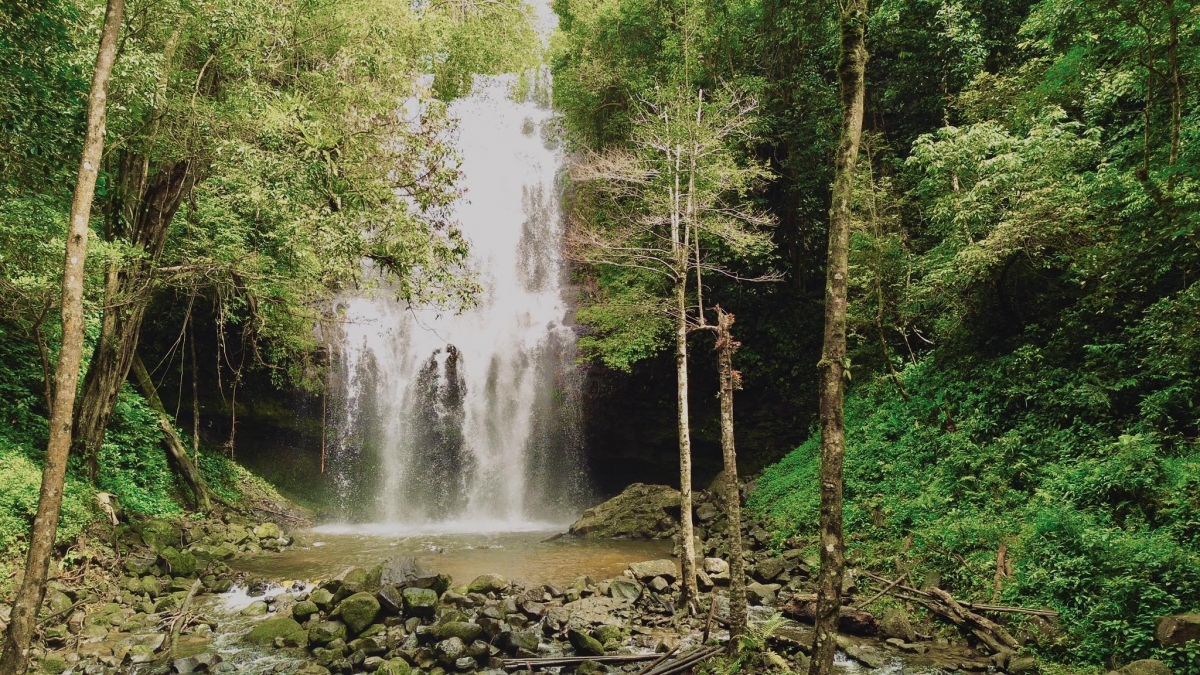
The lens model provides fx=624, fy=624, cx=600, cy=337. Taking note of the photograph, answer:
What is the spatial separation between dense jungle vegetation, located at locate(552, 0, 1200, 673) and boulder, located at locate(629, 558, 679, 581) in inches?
120

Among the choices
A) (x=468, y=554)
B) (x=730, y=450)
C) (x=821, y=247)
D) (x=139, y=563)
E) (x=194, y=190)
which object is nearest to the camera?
(x=730, y=450)

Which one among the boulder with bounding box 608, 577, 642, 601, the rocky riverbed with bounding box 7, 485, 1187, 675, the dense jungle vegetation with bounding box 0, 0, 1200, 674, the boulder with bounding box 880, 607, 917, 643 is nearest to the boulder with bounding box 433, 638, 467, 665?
the rocky riverbed with bounding box 7, 485, 1187, 675

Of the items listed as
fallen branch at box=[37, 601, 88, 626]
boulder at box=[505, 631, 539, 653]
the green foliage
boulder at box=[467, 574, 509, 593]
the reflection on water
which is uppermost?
the green foliage

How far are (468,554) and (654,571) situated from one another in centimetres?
484

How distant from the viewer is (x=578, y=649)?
7.77 meters

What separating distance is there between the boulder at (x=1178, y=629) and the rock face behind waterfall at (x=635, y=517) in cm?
998

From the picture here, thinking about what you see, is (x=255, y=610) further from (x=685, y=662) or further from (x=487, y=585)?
(x=685, y=662)

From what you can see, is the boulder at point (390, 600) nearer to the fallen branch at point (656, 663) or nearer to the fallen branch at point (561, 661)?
the fallen branch at point (561, 661)

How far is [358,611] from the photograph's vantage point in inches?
329

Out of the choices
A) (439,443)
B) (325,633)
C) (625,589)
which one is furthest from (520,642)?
(439,443)

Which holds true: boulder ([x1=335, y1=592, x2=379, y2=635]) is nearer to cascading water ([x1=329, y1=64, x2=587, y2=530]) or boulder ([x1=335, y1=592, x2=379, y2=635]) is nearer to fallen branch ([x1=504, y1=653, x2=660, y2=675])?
fallen branch ([x1=504, y1=653, x2=660, y2=675])

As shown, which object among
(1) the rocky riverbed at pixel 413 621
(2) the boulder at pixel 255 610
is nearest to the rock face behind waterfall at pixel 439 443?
(1) the rocky riverbed at pixel 413 621

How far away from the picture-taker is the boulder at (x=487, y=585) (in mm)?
9719

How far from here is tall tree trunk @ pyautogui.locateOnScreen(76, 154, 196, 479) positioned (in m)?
11.4
